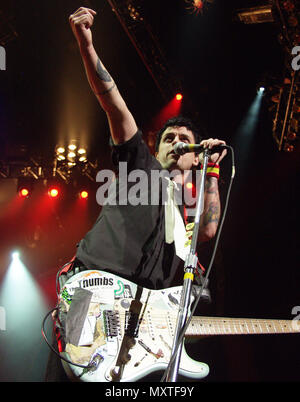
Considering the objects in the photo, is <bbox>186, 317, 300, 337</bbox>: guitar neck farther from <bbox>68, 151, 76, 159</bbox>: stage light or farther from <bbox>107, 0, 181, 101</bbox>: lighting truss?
<bbox>68, 151, 76, 159</bbox>: stage light

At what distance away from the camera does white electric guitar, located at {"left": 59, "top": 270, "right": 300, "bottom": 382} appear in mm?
1728

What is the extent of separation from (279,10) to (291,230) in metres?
2.98

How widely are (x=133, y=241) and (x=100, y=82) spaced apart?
0.96 meters

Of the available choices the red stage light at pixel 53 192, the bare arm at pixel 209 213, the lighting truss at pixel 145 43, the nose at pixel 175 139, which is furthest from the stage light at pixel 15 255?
the bare arm at pixel 209 213

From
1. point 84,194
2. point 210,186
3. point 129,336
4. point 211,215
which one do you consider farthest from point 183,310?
point 84,194

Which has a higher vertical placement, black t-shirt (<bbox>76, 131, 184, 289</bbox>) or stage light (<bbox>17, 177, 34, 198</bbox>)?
stage light (<bbox>17, 177, 34, 198</bbox>)

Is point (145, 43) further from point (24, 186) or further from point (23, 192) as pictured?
point (23, 192)

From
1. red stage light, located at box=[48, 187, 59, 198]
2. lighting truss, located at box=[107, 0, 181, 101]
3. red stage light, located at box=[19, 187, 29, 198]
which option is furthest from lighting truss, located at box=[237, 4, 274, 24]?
red stage light, located at box=[19, 187, 29, 198]

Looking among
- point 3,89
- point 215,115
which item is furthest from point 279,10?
point 3,89

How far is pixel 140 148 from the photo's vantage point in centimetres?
218

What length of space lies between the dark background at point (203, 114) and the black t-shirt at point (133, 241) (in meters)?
2.28

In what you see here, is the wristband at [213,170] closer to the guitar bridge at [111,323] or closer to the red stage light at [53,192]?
the guitar bridge at [111,323]

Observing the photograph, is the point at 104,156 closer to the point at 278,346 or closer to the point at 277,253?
the point at 277,253

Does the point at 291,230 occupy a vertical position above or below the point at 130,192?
below
